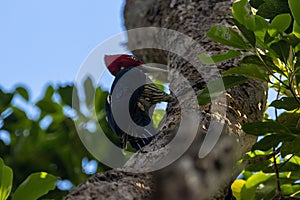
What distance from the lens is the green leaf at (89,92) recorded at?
2.18m

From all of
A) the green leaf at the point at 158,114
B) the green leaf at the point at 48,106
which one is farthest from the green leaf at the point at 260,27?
the green leaf at the point at 48,106

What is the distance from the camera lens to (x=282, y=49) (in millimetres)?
1161

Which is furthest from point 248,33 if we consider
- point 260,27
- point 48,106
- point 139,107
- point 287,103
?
point 48,106

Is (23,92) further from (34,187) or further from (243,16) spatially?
(243,16)

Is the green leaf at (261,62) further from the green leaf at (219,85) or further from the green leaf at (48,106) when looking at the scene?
the green leaf at (48,106)

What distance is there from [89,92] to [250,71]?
1.11 metres

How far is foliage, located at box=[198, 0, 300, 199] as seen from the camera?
3.87 feet

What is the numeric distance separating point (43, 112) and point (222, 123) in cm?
134

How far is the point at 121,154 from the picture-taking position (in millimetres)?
1545

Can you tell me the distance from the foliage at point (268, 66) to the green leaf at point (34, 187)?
383mm

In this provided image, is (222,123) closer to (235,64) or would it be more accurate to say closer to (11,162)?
(235,64)

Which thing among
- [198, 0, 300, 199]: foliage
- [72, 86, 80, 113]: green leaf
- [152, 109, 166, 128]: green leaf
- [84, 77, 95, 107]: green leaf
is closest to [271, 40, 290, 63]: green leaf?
[198, 0, 300, 199]: foliage

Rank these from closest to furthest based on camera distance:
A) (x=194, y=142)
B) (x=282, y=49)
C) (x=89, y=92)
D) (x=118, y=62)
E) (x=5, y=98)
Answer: (x=194, y=142) < (x=282, y=49) < (x=118, y=62) < (x=89, y=92) < (x=5, y=98)

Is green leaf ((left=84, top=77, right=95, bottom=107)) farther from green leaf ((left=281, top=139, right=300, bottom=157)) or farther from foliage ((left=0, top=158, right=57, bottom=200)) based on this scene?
green leaf ((left=281, top=139, right=300, bottom=157))
